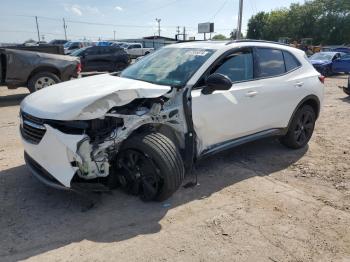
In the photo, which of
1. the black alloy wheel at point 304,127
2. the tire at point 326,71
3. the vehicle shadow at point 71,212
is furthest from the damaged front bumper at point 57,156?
the tire at point 326,71

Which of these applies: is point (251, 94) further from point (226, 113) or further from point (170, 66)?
point (170, 66)

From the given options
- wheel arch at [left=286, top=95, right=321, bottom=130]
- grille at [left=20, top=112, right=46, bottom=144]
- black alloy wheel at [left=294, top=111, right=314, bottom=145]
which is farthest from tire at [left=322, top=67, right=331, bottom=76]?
grille at [left=20, top=112, right=46, bottom=144]

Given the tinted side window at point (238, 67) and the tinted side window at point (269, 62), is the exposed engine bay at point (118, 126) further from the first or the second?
the tinted side window at point (269, 62)

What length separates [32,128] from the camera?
383 cm

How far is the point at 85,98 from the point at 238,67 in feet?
7.17

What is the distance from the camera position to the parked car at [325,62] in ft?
63.0

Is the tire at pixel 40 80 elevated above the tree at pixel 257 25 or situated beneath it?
situated beneath

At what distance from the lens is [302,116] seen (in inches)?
234

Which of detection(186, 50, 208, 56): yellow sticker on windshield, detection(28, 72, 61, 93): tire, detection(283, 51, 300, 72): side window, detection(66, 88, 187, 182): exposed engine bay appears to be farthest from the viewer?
detection(28, 72, 61, 93): tire

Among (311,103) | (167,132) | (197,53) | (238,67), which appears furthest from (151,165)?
(311,103)

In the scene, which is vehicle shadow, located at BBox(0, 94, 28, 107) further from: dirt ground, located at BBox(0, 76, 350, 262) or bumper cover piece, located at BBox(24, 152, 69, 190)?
bumper cover piece, located at BBox(24, 152, 69, 190)

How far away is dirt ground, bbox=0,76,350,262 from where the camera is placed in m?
3.26

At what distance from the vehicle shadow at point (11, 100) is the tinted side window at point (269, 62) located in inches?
299

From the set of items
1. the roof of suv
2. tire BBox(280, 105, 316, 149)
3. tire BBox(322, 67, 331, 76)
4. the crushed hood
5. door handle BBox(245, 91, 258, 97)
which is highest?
the roof of suv
